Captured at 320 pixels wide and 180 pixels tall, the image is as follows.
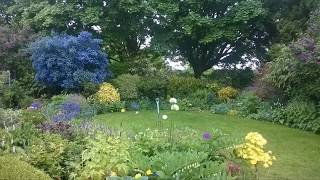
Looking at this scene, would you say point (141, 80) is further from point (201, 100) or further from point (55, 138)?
point (55, 138)

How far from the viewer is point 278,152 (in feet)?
31.4

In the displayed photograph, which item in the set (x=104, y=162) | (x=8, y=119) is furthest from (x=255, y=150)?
(x=8, y=119)

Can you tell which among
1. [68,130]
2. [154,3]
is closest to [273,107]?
[154,3]

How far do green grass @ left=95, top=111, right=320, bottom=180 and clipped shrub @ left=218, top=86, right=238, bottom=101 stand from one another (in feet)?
9.63

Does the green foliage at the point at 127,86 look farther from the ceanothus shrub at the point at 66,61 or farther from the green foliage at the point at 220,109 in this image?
the green foliage at the point at 220,109

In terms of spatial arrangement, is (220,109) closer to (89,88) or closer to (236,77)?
(89,88)

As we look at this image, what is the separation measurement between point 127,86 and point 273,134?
24.4 feet

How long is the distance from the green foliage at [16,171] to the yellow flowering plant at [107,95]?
1190cm

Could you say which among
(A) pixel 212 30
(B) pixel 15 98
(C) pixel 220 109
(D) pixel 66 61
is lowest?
(C) pixel 220 109

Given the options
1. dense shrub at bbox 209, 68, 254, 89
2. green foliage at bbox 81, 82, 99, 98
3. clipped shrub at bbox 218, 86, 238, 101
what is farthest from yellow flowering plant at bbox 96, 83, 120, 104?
dense shrub at bbox 209, 68, 254, 89

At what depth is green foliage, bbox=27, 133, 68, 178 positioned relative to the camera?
6.11 m

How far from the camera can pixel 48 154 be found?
6.28 metres

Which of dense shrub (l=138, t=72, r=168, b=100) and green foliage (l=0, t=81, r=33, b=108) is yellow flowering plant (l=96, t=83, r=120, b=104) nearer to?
dense shrub (l=138, t=72, r=168, b=100)

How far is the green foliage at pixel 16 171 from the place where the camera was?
4062 millimetres
